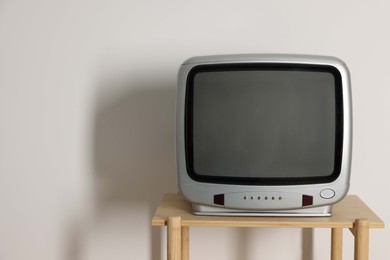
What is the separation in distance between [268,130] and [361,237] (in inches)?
15.1

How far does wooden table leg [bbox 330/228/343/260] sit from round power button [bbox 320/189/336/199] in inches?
15.5

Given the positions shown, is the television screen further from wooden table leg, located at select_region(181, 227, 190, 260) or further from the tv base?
wooden table leg, located at select_region(181, 227, 190, 260)

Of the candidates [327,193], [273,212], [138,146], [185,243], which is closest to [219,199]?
[273,212]

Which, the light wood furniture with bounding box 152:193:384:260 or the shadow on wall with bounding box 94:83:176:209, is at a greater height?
the shadow on wall with bounding box 94:83:176:209

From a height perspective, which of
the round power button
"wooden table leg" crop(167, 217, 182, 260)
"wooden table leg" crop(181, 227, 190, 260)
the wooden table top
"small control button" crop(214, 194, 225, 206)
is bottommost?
"wooden table leg" crop(181, 227, 190, 260)

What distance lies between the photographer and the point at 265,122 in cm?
141

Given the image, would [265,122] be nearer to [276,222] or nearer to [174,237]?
[276,222]

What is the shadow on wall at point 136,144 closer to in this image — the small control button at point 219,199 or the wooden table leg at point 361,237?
the small control button at point 219,199

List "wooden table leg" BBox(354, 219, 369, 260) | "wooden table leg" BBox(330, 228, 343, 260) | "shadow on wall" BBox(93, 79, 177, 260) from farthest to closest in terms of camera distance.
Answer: "shadow on wall" BBox(93, 79, 177, 260) < "wooden table leg" BBox(330, 228, 343, 260) < "wooden table leg" BBox(354, 219, 369, 260)

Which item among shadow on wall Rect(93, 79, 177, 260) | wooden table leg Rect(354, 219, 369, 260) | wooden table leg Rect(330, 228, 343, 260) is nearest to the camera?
wooden table leg Rect(354, 219, 369, 260)

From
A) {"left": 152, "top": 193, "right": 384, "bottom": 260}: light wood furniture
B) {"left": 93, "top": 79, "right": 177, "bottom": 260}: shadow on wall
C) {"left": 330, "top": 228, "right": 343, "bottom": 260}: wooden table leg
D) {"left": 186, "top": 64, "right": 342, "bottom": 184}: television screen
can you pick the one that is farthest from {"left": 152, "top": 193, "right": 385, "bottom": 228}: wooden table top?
{"left": 93, "top": 79, "right": 177, "bottom": 260}: shadow on wall

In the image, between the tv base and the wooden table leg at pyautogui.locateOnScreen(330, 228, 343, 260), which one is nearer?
the tv base

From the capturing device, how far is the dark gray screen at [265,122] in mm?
1397

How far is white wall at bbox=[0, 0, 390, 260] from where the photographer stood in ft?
5.98
